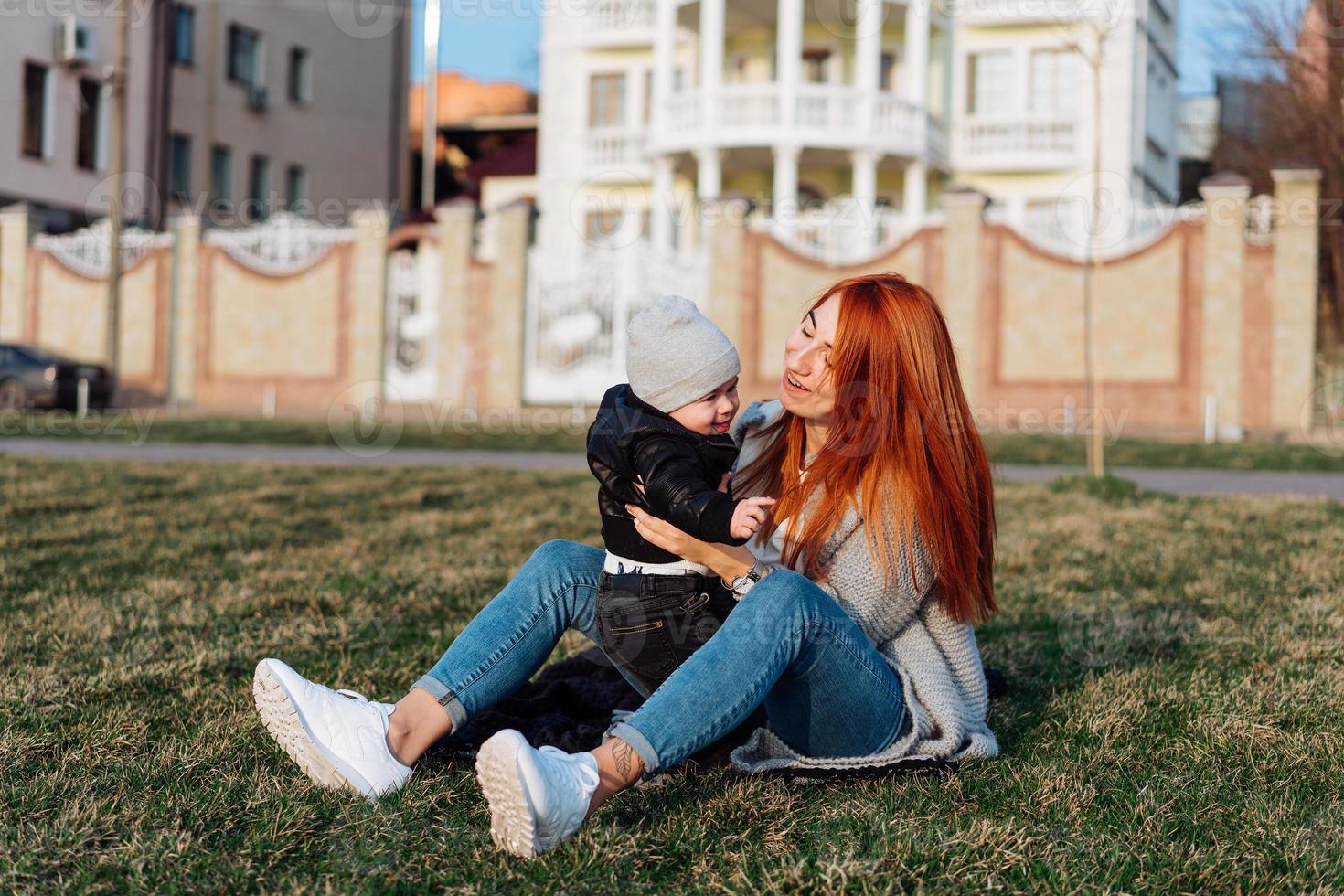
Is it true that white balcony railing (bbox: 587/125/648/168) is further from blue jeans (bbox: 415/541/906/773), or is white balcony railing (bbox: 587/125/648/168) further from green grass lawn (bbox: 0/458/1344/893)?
blue jeans (bbox: 415/541/906/773)

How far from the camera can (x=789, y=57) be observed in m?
22.9

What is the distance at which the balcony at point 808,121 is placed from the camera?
22609 mm

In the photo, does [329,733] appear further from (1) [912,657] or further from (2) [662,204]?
(2) [662,204]

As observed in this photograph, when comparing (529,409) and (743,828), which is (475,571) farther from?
(529,409)

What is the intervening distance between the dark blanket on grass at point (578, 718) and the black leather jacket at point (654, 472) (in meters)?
0.51

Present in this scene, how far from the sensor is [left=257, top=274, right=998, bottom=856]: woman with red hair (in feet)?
8.46

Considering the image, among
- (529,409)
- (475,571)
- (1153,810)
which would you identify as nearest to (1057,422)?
(529,409)

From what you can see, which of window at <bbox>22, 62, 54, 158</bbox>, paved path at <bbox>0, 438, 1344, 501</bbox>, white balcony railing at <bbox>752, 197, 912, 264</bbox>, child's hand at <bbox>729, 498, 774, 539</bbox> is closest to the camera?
child's hand at <bbox>729, 498, 774, 539</bbox>

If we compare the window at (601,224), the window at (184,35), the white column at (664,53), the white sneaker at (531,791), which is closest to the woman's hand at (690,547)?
the white sneaker at (531,791)

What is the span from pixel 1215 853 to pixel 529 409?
1634cm

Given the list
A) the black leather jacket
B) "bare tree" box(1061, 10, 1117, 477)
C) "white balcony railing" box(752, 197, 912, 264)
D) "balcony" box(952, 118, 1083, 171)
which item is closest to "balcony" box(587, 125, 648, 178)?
"balcony" box(952, 118, 1083, 171)

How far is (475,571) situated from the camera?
5.55 meters

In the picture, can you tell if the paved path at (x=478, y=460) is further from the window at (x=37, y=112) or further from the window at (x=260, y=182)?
the window at (x=260, y=182)

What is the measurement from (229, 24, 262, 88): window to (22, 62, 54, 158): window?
493 centimetres
